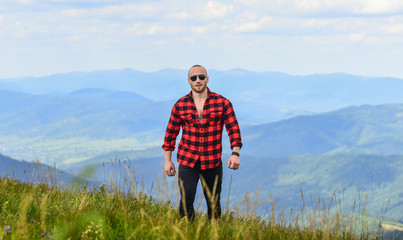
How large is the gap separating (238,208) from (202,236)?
1.13 m

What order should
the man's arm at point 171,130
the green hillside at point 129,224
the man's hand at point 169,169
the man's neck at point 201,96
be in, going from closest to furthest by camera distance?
the green hillside at point 129,224, the man's hand at point 169,169, the man's neck at point 201,96, the man's arm at point 171,130

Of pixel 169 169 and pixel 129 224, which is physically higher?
pixel 169 169

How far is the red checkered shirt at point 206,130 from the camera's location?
16.7ft

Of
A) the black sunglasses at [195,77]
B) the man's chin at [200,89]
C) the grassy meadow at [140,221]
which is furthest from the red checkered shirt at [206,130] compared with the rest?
the grassy meadow at [140,221]

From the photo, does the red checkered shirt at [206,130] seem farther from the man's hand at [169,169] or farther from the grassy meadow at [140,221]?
the grassy meadow at [140,221]

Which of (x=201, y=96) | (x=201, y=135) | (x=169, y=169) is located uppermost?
(x=201, y=96)

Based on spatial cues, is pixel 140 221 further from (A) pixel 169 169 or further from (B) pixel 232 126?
(B) pixel 232 126

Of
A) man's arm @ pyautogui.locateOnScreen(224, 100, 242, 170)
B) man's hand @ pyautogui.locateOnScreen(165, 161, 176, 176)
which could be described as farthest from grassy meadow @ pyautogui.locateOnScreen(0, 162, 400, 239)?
man's arm @ pyautogui.locateOnScreen(224, 100, 242, 170)

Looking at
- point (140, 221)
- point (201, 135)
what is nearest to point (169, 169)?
point (201, 135)

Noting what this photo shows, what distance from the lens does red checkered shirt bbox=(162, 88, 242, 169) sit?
200 inches

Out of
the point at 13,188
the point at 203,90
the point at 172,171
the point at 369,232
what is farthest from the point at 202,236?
the point at 13,188

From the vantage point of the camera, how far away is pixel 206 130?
512 cm

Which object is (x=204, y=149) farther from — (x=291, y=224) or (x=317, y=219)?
(x=317, y=219)

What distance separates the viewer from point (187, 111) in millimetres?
5188
